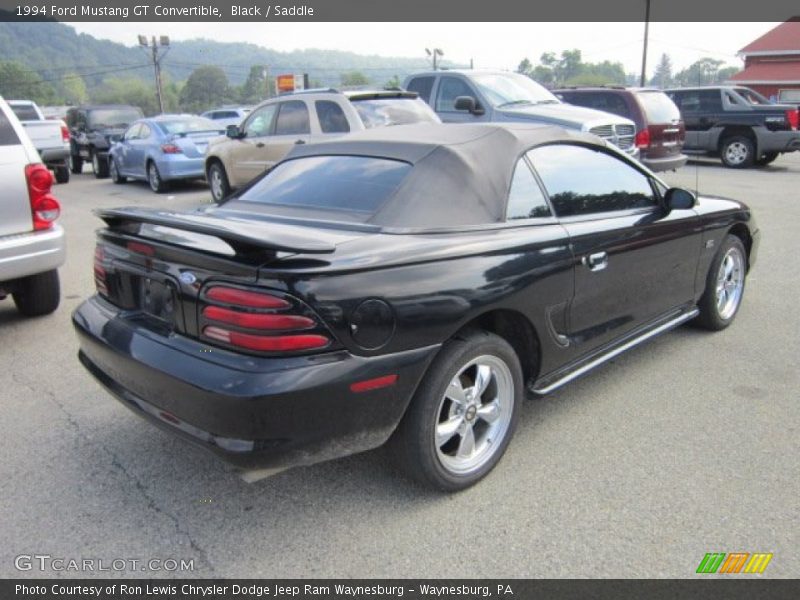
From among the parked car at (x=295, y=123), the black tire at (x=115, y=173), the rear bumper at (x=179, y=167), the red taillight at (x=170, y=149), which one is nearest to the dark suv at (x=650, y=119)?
the parked car at (x=295, y=123)

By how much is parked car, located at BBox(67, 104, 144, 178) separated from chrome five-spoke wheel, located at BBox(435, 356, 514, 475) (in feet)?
52.7

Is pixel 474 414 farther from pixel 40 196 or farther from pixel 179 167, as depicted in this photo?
pixel 179 167

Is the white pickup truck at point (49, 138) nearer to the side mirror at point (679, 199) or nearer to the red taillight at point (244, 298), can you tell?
the red taillight at point (244, 298)

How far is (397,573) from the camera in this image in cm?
240

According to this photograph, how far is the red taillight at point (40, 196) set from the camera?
4.77m

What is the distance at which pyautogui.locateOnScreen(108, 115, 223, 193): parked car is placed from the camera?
12.7m

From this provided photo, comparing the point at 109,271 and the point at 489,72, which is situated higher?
the point at 489,72

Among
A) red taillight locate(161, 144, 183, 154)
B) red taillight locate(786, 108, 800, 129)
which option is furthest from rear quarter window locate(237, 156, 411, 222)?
red taillight locate(786, 108, 800, 129)

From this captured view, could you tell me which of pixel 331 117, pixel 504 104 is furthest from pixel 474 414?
pixel 504 104

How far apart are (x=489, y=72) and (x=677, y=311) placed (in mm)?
7539

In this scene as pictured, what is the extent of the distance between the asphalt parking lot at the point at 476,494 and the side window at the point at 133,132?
1092 centimetres
